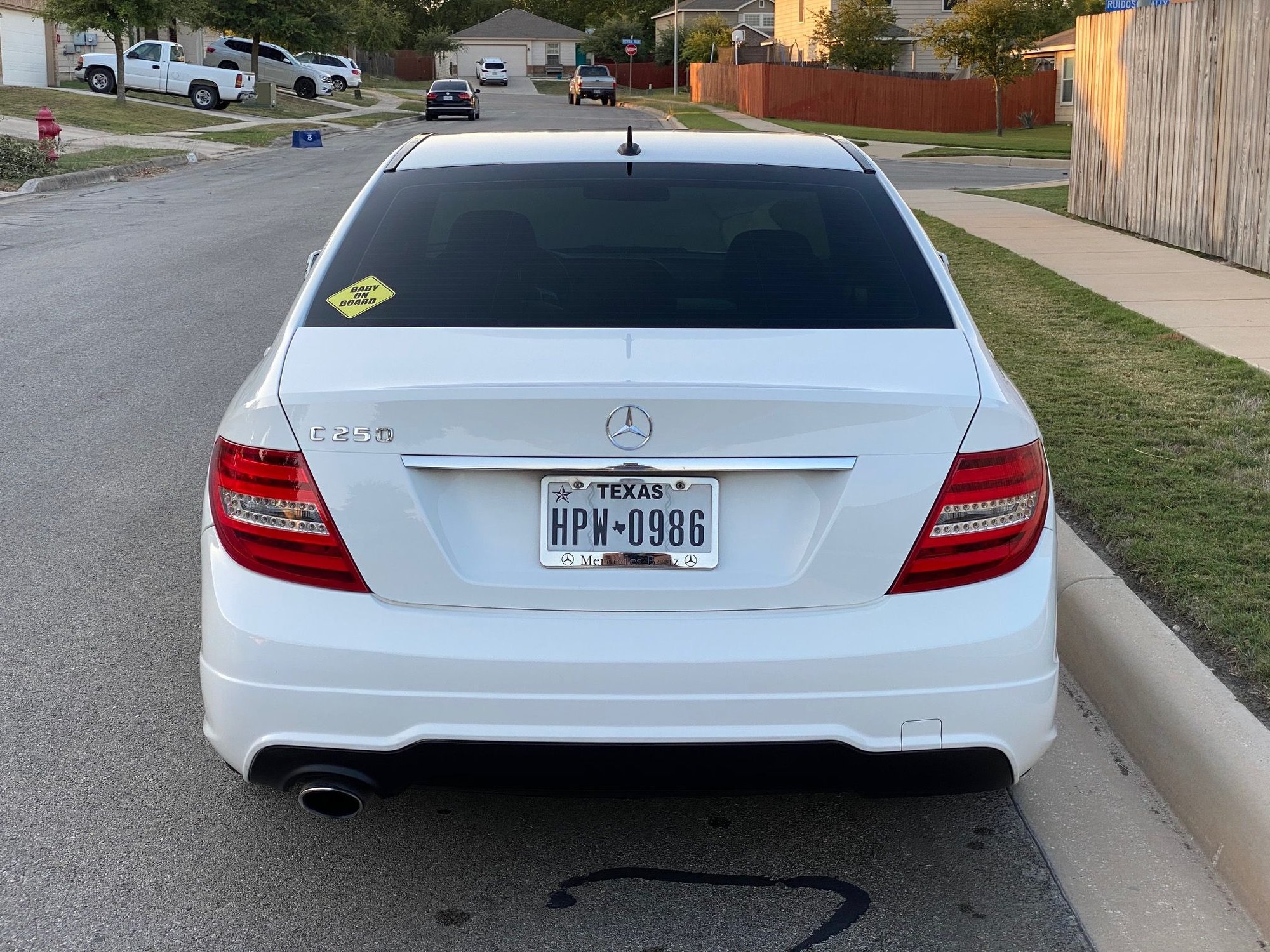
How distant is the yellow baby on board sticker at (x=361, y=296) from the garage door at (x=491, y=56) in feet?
354

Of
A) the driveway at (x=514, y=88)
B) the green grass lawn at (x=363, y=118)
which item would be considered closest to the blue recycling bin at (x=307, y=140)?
the green grass lawn at (x=363, y=118)

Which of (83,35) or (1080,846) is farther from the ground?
(83,35)

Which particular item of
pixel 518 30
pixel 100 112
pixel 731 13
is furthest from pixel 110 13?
pixel 518 30

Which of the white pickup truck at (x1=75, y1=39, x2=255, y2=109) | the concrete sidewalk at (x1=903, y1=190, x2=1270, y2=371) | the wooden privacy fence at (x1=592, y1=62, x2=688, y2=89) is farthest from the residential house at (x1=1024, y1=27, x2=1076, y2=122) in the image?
the wooden privacy fence at (x1=592, y1=62, x2=688, y2=89)

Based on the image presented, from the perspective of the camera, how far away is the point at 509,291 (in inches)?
137

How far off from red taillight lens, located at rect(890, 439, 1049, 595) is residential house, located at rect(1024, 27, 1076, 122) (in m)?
50.0

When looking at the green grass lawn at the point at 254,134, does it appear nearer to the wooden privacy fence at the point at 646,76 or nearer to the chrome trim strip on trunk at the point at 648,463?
the chrome trim strip on trunk at the point at 648,463

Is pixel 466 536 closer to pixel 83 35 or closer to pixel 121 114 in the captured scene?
pixel 121 114

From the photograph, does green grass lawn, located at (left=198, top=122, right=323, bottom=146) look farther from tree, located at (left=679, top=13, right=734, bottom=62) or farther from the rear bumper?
tree, located at (left=679, top=13, right=734, bottom=62)

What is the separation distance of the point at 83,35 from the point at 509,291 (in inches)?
2104

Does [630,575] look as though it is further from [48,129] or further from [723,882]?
[48,129]

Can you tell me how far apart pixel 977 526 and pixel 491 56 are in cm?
11323


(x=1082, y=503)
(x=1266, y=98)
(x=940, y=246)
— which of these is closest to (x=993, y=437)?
(x=1082, y=503)

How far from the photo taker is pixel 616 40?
97188mm
